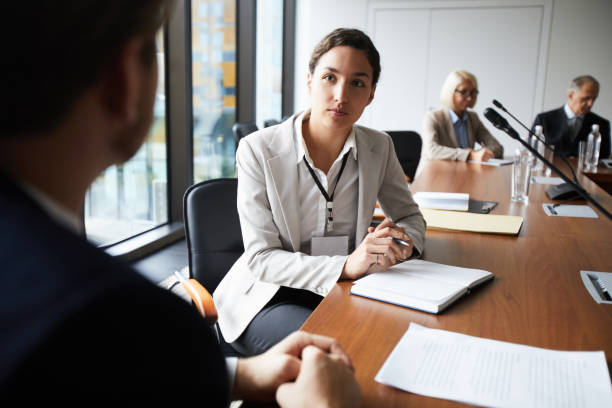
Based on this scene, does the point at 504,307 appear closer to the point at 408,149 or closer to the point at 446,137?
the point at 408,149

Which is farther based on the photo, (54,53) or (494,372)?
(494,372)

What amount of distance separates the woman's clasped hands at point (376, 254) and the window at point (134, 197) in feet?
8.15

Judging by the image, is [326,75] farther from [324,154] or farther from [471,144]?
[471,144]

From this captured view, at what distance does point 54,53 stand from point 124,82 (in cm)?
6

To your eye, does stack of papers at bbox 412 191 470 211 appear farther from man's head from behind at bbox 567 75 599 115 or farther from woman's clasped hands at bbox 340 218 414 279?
man's head from behind at bbox 567 75 599 115

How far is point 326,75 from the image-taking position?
1739mm

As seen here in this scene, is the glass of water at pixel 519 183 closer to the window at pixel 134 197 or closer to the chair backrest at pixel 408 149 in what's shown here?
the chair backrest at pixel 408 149

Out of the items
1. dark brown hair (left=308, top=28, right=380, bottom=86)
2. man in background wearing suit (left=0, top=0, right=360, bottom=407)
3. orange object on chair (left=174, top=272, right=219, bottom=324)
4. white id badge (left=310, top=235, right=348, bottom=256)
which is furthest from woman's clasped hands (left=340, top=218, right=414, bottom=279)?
man in background wearing suit (left=0, top=0, right=360, bottom=407)

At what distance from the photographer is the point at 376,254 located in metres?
1.35

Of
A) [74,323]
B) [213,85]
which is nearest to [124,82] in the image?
[74,323]

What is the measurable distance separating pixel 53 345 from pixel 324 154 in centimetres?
147

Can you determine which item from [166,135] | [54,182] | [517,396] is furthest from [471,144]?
[54,182]

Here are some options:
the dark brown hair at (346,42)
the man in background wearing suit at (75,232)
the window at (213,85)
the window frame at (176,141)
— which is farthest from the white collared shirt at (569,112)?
the man in background wearing suit at (75,232)

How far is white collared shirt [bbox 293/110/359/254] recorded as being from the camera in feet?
5.48
